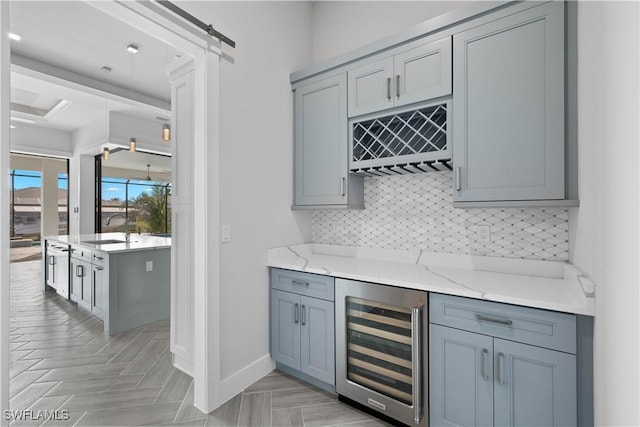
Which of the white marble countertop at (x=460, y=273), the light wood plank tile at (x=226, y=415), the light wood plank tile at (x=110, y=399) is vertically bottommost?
the light wood plank tile at (x=110, y=399)

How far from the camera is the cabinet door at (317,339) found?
2.07m

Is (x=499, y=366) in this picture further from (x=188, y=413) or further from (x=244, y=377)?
(x=188, y=413)

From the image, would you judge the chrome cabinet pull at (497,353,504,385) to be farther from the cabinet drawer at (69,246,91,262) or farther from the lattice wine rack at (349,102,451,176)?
the cabinet drawer at (69,246,91,262)

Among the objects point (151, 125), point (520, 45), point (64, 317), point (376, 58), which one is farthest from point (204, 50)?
point (151, 125)

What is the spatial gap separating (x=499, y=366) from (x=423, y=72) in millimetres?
1716

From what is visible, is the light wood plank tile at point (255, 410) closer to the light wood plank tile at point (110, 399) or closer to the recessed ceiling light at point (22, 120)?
the light wood plank tile at point (110, 399)

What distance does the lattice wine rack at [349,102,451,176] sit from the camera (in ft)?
A: 6.39

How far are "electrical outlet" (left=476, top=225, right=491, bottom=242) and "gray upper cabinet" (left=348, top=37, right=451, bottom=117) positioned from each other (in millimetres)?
915

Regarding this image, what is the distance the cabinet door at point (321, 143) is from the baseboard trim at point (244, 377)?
1.30 m

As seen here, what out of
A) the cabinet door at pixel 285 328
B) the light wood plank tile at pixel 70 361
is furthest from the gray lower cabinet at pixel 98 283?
the cabinet door at pixel 285 328

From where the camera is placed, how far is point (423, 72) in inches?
76.4

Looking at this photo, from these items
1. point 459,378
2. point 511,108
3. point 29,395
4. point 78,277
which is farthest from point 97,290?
point 511,108

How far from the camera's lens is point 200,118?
1.97 m

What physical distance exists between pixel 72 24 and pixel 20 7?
0.35 meters
